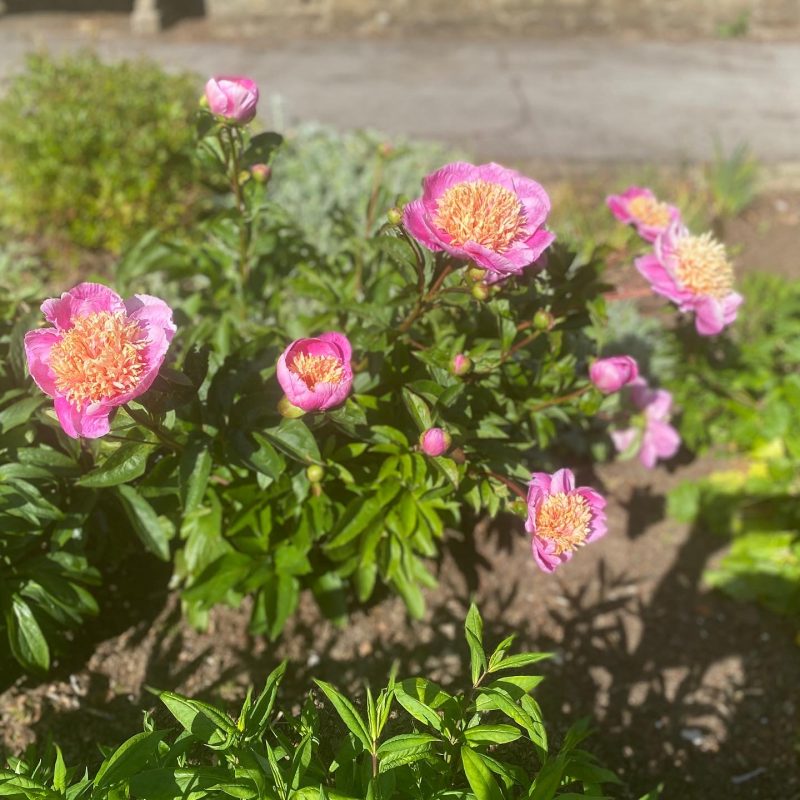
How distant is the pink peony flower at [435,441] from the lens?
1.46 m

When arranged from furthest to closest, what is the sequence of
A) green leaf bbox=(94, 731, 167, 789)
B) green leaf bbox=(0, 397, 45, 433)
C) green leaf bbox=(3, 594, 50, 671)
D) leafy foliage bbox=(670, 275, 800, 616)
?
leafy foliage bbox=(670, 275, 800, 616), green leaf bbox=(3, 594, 50, 671), green leaf bbox=(0, 397, 45, 433), green leaf bbox=(94, 731, 167, 789)

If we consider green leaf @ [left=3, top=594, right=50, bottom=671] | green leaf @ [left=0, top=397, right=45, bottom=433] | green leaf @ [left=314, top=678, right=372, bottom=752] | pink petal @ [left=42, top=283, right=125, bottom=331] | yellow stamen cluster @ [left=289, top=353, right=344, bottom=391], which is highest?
pink petal @ [left=42, top=283, right=125, bottom=331]

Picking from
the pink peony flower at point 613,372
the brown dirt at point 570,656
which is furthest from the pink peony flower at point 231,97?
the brown dirt at point 570,656

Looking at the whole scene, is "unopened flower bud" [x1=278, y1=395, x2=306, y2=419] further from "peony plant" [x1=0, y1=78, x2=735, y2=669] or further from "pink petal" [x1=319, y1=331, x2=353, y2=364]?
"pink petal" [x1=319, y1=331, x2=353, y2=364]

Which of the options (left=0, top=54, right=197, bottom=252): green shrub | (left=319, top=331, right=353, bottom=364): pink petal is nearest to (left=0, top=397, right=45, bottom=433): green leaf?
(left=319, top=331, right=353, bottom=364): pink petal

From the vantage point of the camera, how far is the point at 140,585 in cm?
223

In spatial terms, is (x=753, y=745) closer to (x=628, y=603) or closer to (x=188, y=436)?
(x=628, y=603)

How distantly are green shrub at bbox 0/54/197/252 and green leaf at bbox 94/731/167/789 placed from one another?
252 centimetres

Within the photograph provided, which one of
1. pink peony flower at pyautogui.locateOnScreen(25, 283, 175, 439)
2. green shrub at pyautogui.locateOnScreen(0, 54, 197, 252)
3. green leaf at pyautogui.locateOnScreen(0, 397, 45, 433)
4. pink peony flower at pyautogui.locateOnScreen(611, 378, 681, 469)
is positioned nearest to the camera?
pink peony flower at pyautogui.locateOnScreen(25, 283, 175, 439)

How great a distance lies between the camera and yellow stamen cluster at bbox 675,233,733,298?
1.75 metres

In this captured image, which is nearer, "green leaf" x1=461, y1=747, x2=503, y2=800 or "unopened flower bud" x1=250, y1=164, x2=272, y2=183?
"green leaf" x1=461, y1=747, x2=503, y2=800

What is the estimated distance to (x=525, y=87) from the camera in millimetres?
5996

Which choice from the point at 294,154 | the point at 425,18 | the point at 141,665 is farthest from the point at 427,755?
the point at 425,18

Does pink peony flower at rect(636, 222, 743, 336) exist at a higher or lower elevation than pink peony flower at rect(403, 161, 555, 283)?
lower
